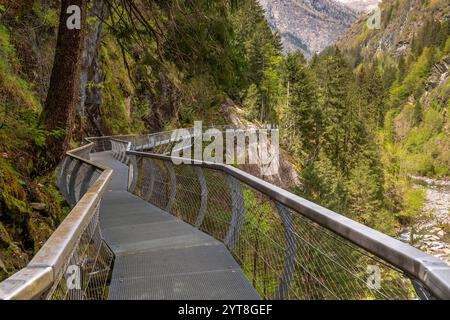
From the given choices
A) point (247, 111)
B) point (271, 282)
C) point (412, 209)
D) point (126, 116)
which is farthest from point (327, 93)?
point (271, 282)

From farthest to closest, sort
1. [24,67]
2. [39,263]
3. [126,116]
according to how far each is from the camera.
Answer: [126,116] → [24,67] → [39,263]

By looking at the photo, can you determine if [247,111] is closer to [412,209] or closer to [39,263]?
[412,209]

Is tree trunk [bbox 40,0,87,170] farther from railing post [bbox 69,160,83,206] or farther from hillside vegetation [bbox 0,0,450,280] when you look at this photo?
railing post [bbox 69,160,83,206]

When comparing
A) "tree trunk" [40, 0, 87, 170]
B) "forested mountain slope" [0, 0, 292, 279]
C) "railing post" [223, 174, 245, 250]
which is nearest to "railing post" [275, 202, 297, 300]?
"railing post" [223, 174, 245, 250]

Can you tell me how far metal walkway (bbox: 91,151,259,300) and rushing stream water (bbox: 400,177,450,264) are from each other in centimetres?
3948

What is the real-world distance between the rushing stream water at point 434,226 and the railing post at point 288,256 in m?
41.5

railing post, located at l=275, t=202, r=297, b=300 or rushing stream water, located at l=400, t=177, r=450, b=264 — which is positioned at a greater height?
railing post, located at l=275, t=202, r=297, b=300

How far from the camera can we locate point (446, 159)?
111062 millimetres

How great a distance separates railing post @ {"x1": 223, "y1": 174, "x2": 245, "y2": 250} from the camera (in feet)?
16.8

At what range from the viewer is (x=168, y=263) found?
5.06 m

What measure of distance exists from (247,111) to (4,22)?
4431 centimetres

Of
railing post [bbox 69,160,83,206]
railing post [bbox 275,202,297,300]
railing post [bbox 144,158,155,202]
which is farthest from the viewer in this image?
railing post [bbox 144,158,155,202]

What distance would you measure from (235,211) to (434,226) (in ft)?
223
